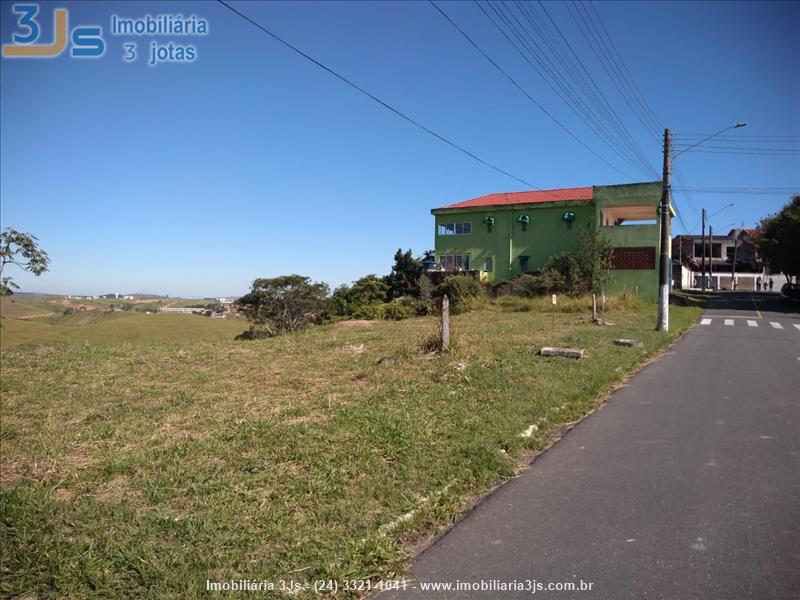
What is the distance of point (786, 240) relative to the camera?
1501 inches

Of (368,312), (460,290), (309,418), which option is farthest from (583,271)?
(309,418)

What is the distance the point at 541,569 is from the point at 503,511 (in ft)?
3.13

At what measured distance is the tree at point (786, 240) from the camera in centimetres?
3744

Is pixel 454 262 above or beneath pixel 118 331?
above

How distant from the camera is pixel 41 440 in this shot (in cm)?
647

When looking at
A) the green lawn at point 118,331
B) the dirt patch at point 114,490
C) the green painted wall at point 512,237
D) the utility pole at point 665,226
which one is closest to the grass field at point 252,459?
the dirt patch at point 114,490

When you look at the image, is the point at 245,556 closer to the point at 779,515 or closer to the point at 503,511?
the point at 503,511

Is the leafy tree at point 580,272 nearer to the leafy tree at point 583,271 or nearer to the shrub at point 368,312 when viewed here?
the leafy tree at point 583,271

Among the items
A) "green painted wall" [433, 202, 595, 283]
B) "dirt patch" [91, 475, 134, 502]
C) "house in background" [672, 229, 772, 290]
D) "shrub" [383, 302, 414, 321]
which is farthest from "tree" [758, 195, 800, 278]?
"dirt patch" [91, 475, 134, 502]

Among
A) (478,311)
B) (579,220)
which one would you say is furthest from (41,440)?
(579,220)

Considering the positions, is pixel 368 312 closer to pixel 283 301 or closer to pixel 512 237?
pixel 283 301

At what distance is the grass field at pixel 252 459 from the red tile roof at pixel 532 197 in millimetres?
31601

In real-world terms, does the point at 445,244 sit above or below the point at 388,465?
above

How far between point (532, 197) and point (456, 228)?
652cm
